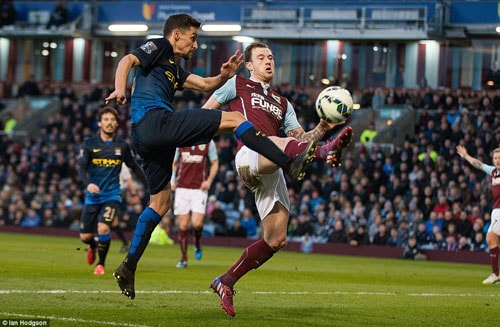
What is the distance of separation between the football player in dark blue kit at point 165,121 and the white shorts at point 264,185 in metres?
0.73

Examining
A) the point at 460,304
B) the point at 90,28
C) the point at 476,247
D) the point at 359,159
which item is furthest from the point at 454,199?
the point at 90,28

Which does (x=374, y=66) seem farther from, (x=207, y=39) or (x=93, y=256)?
(x=93, y=256)

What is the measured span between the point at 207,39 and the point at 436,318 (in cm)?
3751

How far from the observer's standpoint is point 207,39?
47156 millimetres

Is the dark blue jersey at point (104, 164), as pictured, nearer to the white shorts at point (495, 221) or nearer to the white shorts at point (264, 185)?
the white shorts at point (264, 185)

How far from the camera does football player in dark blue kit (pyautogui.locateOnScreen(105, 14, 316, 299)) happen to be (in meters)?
9.37

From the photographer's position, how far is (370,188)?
99.8 ft

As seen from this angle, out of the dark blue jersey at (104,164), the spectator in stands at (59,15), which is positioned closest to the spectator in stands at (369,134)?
the dark blue jersey at (104,164)

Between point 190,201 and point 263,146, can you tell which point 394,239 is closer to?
point 190,201

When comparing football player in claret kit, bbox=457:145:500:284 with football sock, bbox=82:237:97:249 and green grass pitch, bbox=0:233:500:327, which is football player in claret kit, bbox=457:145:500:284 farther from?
football sock, bbox=82:237:97:249

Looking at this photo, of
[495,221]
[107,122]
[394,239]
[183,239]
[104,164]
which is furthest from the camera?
[394,239]

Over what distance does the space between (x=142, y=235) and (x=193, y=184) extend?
369 inches

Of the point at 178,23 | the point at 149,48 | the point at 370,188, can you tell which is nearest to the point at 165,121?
the point at 149,48

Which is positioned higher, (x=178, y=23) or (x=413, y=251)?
(x=178, y=23)
